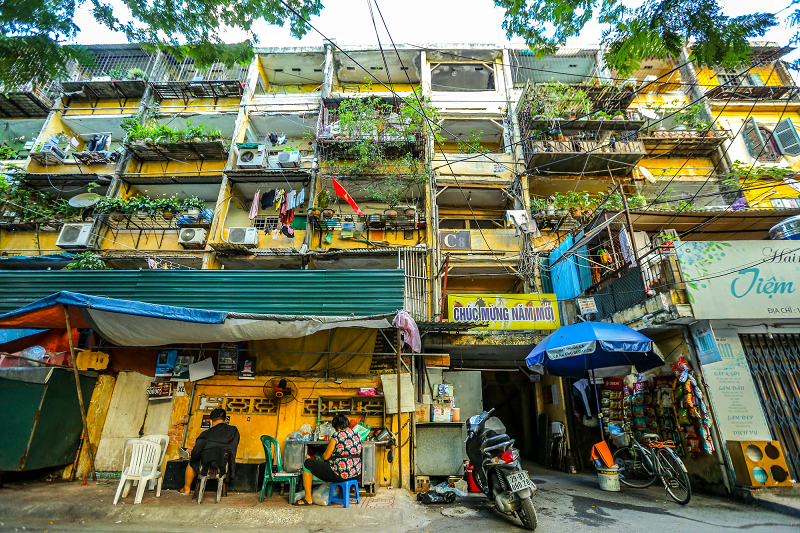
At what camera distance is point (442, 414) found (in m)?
8.57

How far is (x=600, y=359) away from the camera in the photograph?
875cm

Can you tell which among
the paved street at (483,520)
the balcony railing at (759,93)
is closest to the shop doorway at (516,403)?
the paved street at (483,520)

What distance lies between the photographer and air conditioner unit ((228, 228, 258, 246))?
1231 cm

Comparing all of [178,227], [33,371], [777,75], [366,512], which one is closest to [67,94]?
[178,227]

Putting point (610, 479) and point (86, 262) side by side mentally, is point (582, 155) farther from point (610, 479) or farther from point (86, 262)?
point (86, 262)

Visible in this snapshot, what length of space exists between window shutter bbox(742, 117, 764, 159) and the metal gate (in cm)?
1171

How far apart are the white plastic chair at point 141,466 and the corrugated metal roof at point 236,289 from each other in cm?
281

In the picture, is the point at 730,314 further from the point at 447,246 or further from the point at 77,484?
the point at 77,484

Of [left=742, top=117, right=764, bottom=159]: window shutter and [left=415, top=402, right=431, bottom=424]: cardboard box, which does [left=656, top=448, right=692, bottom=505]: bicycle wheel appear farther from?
[left=742, top=117, right=764, bottom=159]: window shutter

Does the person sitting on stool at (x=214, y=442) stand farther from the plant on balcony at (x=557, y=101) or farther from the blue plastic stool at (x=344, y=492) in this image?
the plant on balcony at (x=557, y=101)

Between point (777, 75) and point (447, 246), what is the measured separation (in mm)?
18860

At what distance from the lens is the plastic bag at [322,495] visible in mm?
5656

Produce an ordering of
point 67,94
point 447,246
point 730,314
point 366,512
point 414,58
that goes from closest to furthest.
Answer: point 366,512
point 730,314
point 447,246
point 67,94
point 414,58

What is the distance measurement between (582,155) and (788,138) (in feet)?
29.0
